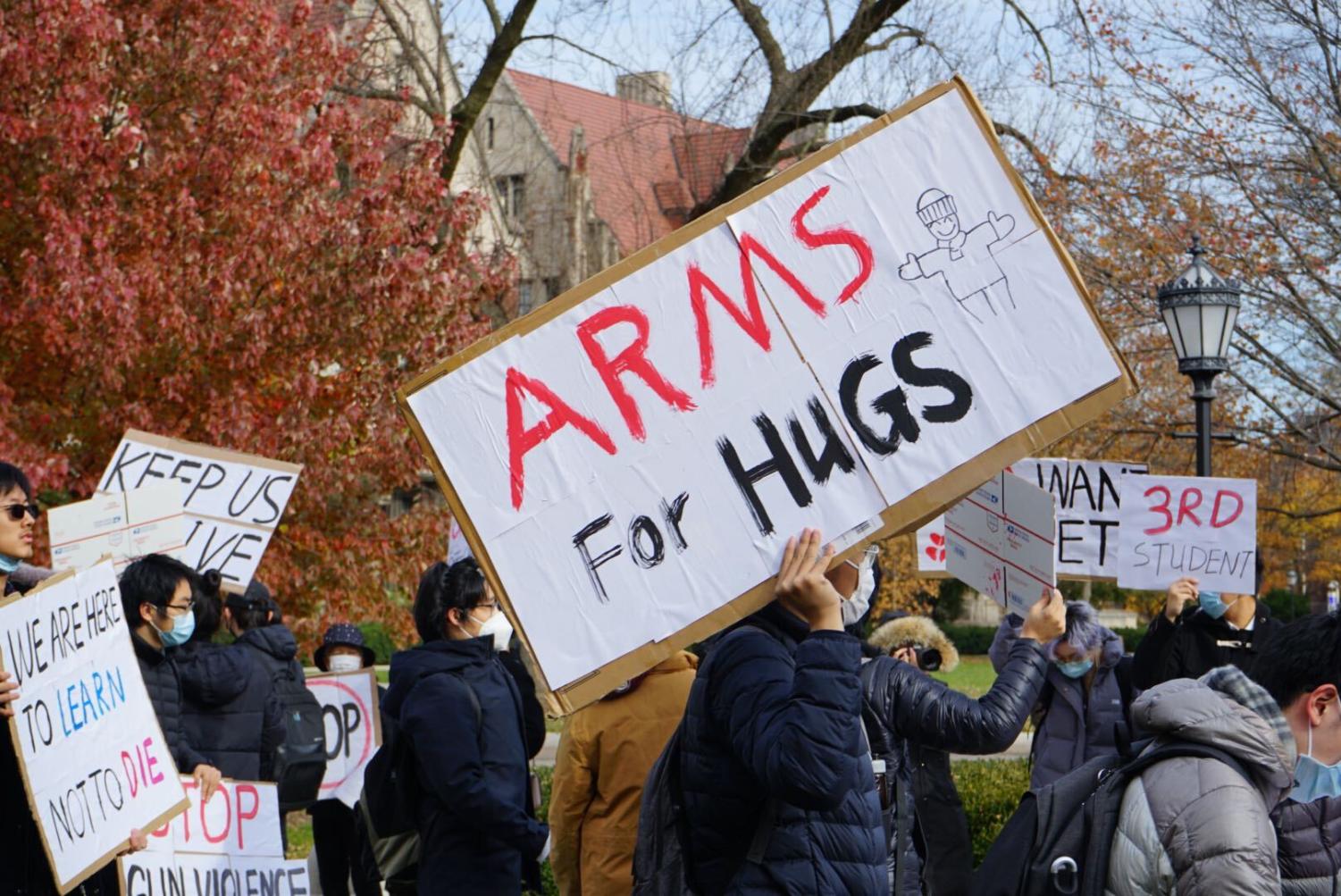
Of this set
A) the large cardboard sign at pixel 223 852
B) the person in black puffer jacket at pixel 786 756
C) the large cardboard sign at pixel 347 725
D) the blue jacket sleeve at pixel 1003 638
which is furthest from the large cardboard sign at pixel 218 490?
the person in black puffer jacket at pixel 786 756

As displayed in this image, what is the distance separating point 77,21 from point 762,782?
28.2 ft

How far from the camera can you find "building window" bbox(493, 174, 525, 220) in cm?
2409

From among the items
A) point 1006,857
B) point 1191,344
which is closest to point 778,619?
point 1006,857

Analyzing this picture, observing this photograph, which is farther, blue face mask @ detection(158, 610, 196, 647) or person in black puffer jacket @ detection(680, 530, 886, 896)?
blue face mask @ detection(158, 610, 196, 647)

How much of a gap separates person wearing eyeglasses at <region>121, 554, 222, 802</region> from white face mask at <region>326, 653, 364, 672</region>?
106 inches

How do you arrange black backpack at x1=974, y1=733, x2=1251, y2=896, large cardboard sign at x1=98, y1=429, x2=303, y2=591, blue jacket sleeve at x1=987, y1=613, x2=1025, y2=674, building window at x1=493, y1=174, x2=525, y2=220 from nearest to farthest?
black backpack at x1=974, y1=733, x2=1251, y2=896, blue jacket sleeve at x1=987, y1=613, x2=1025, y2=674, large cardboard sign at x1=98, y1=429, x2=303, y2=591, building window at x1=493, y1=174, x2=525, y2=220

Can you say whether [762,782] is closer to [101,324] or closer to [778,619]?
[778,619]

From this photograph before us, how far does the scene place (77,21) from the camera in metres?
10.3

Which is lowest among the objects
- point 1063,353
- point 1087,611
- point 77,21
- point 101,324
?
point 1087,611

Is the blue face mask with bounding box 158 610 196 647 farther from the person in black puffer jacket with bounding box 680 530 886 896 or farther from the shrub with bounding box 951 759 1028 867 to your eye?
the shrub with bounding box 951 759 1028 867

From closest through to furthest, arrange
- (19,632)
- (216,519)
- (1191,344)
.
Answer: (19,632), (216,519), (1191,344)

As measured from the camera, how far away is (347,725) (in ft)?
28.6

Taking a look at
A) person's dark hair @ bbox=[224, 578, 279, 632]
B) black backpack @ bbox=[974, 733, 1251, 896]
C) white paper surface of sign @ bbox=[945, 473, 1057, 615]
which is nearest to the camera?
black backpack @ bbox=[974, 733, 1251, 896]

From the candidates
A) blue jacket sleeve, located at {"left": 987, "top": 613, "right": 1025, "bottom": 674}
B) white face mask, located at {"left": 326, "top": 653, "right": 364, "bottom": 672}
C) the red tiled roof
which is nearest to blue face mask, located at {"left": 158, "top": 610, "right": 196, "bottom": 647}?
white face mask, located at {"left": 326, "top": 653, "right": 364, "bottom": 672}
